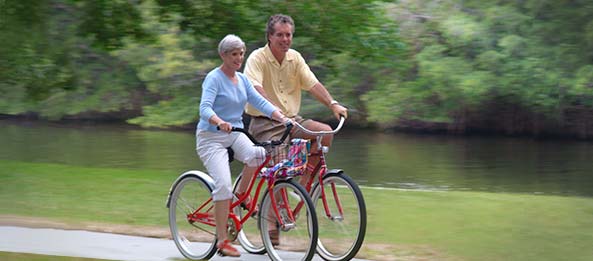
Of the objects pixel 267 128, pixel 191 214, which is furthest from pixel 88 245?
pixel 267 128

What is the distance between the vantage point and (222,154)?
692 centimetres

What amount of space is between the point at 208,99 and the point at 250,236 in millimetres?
1618

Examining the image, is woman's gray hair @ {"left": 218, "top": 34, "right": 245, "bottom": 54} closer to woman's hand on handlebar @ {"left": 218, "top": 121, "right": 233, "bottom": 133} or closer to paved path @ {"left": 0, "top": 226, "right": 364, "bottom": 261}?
woman's hand on handlebar @ {"left": 218, "top": 121, "right": 233, "bottom": 133}

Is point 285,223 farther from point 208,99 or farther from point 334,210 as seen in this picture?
point 208,99

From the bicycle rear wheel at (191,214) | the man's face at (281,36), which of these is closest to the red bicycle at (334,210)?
the man's face at (281,36)

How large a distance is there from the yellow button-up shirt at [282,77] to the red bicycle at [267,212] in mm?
534

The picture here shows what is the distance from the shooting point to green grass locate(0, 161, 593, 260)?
8.01 m

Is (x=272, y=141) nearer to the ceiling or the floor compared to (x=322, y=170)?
nearer to the ceiling

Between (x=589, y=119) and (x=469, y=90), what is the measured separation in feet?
14.7

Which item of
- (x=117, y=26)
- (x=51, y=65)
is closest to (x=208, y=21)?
(x=117, y=26)

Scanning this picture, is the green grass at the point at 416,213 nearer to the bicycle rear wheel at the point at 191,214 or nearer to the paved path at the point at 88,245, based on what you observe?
the paved path at the point at 88,245

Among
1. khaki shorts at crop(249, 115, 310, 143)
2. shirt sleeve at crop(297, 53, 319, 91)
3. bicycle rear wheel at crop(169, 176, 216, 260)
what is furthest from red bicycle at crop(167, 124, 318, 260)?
shirt sleeve at crop(297, 53, 319, 91)

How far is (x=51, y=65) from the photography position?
17672 mm

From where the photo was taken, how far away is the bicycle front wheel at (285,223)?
693 centimetres
